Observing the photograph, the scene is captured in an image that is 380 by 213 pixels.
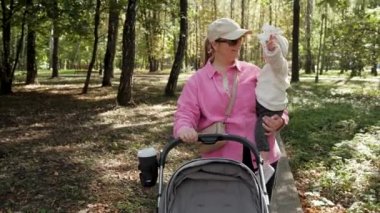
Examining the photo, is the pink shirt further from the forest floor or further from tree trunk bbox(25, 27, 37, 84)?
tree trunk bbox(25, 27, 37, 84)

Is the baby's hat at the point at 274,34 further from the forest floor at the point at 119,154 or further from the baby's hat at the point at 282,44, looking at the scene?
the forest floor at the point at 119,154

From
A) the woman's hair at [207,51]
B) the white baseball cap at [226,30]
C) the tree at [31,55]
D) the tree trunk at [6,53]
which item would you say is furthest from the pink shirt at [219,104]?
the tree at [31,55]

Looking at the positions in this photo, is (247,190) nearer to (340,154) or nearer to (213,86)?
(213,86)

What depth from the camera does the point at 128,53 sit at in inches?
599

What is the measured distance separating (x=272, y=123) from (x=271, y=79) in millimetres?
308

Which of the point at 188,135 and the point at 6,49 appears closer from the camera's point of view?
the point at 188,135

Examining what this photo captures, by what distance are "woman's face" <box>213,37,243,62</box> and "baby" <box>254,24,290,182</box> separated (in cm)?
18

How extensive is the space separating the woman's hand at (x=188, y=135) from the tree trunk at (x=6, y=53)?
14211 mm

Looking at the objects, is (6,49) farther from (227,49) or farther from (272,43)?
(272,43)

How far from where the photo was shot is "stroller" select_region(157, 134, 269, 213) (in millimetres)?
3193

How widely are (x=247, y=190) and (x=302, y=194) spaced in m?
4.35

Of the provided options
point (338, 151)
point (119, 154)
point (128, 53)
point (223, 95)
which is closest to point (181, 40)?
point (128, 53)

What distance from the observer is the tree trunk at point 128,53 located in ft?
49.2

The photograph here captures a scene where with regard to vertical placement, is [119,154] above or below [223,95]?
below
